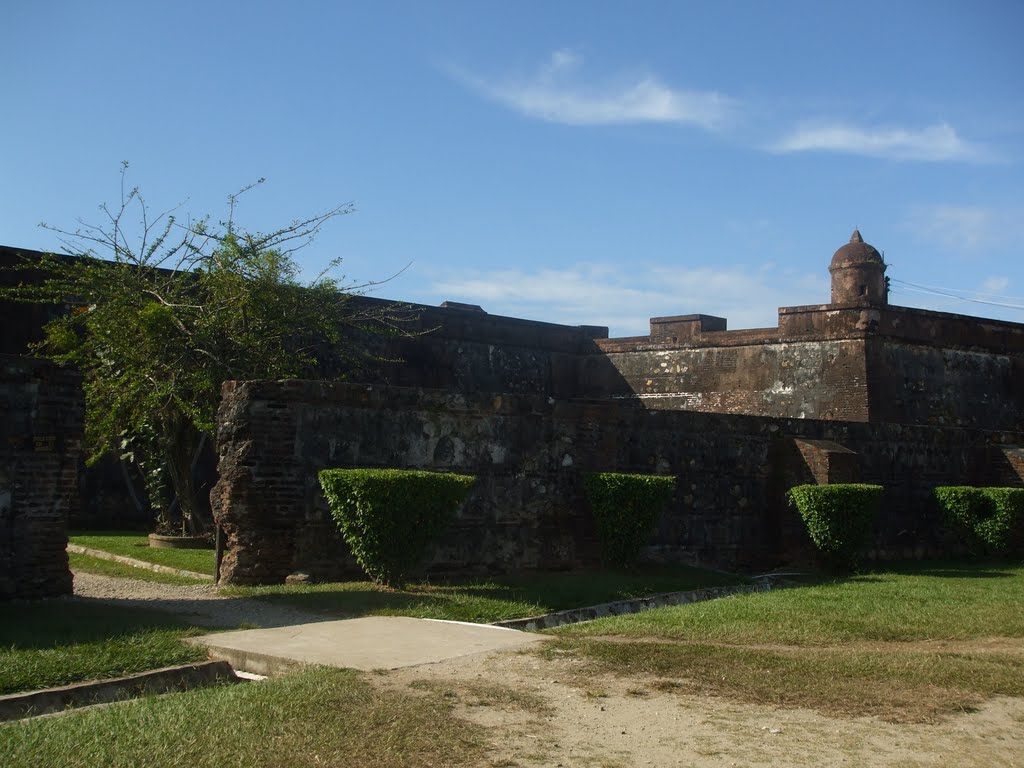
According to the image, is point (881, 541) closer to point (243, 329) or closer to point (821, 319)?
point (821, 319)

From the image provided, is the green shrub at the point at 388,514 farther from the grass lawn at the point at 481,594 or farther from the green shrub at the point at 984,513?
the green shrub at the point at 984,513

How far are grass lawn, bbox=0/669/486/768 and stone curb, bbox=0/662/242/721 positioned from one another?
1.07 ft

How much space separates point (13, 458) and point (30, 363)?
767 millimetres

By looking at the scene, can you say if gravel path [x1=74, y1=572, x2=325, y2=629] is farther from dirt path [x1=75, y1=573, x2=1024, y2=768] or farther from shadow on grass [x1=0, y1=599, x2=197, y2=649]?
dirt path [x1=75, y1=573, x2=1024, y2=768]

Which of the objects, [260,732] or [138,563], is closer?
[260,732]

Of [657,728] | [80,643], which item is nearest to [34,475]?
[80,643]

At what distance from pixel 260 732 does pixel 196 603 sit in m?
4.48

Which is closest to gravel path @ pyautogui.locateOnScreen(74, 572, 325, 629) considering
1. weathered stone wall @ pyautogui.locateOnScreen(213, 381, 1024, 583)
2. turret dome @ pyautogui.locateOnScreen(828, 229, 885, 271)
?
weathered stone wall @ pyautogui.locateOnScreen(213, 381, 1024, 583)

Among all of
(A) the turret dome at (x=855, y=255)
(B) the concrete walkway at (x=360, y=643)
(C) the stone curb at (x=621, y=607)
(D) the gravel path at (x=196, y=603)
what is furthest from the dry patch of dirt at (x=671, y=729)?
(A) the turret dome at (x=855, y=255)

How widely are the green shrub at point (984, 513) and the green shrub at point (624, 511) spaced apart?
5947 mm

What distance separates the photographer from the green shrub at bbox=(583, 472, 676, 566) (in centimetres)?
1216

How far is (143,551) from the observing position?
43.4 feet

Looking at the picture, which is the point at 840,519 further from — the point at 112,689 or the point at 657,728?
the point at 112,689

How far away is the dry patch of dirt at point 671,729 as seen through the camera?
476cm
